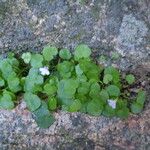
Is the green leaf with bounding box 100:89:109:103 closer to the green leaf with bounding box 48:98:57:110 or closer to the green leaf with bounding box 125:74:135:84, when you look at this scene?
the green leaf with bounding box 125:74:135:84

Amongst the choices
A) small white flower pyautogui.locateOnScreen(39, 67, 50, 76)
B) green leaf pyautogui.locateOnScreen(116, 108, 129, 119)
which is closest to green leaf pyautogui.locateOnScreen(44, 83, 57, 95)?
small white flower pyautogui.locateOnScreen(39, 67, 50, 76)

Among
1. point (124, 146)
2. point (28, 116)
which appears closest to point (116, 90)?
point (124, 146)

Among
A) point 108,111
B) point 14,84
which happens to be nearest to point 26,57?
point 14,84

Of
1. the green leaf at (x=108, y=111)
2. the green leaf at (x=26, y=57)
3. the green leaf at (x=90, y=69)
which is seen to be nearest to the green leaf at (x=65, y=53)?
the green leaf at (x=90, y=69)

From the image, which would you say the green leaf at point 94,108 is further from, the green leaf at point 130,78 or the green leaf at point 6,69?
the green leaf at point 6,69

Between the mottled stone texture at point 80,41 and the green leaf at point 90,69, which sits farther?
the green leaf at point 90,69

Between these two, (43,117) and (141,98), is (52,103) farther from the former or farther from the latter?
(141,98)

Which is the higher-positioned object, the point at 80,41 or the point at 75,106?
the point at 80,41
